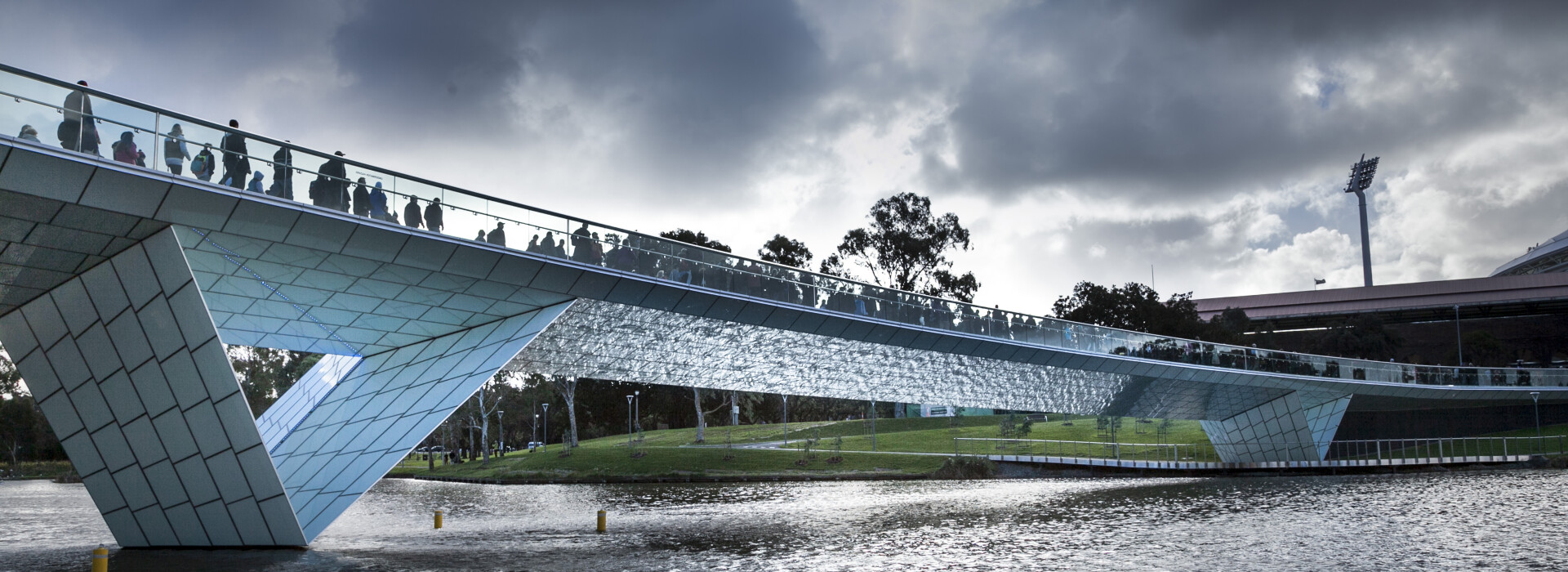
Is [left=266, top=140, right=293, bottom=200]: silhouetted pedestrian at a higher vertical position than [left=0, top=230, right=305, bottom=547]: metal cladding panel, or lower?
higher

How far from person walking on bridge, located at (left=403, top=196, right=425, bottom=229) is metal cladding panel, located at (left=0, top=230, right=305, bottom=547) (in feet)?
12.2

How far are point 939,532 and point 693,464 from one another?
33198 millimetres

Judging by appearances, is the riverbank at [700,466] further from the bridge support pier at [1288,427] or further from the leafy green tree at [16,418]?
the leafy green tree at [16,418]

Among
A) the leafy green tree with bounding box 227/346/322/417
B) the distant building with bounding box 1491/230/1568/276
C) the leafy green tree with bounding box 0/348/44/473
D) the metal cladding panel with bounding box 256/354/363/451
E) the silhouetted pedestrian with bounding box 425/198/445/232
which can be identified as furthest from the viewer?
the distant building with bounding box 1491/230/1568/276

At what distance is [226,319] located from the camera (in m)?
Answer: 22.5

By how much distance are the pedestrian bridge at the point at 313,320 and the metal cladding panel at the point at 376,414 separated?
47 millimetres

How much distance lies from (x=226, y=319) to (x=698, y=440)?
147 feet

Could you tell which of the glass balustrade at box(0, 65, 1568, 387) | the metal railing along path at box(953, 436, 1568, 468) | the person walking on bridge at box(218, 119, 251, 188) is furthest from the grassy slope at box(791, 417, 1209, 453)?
the person walking on bridge at box(218, 119, 251, 188)

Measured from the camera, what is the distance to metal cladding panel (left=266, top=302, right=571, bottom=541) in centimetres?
2122

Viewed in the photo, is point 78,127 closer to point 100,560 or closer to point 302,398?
point 100,560

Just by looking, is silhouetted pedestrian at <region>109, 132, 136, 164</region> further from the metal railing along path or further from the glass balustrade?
the metal railing along path

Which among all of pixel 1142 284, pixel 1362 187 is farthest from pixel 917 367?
pixel 1362 187

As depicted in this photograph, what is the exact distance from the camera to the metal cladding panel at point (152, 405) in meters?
15.5

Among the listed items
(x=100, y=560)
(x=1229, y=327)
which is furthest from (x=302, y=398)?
(x=1229, y=327)
